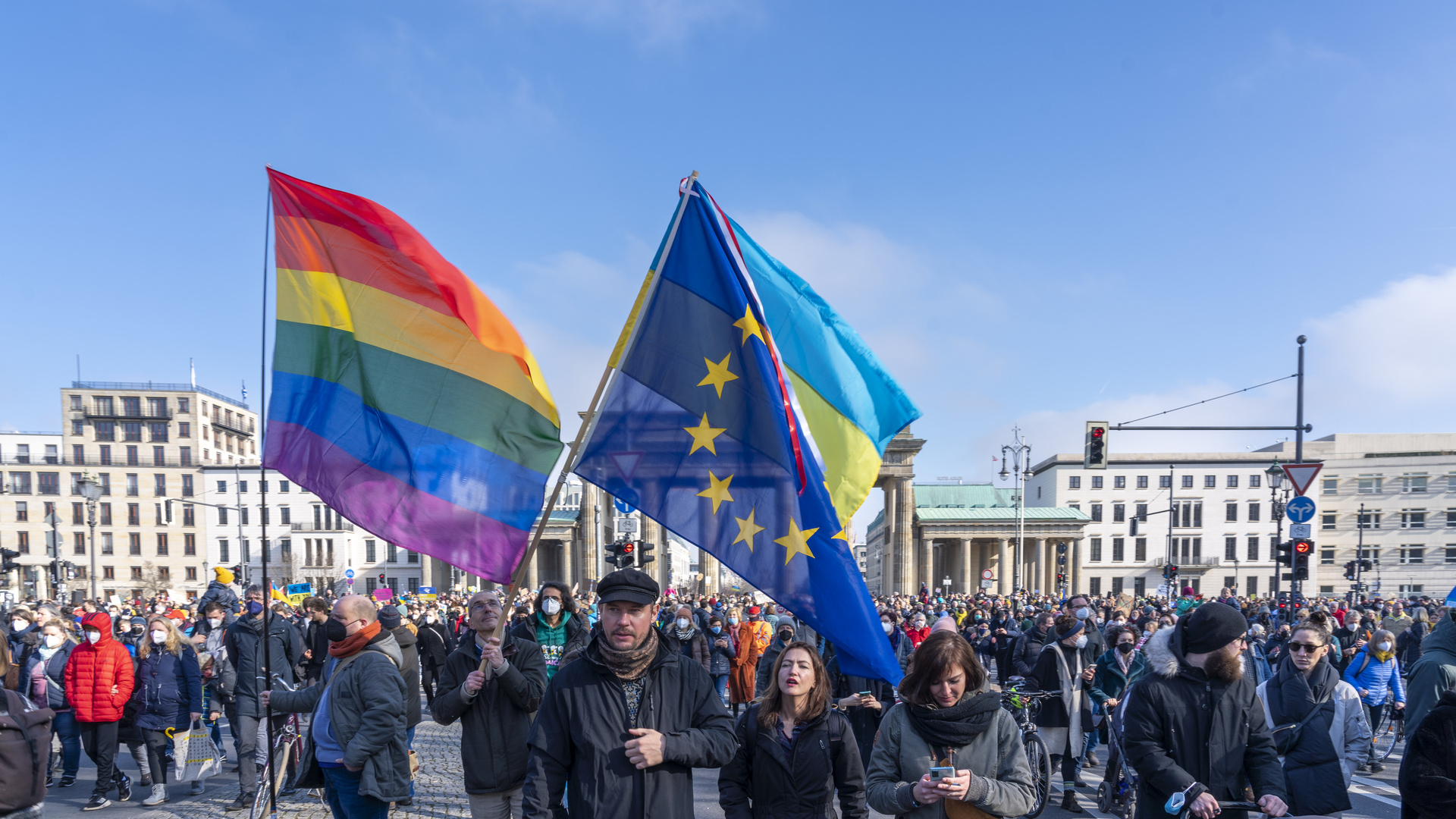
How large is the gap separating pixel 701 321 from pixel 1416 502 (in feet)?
343

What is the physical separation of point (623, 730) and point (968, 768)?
1.35 metres

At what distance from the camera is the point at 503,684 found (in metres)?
5.21

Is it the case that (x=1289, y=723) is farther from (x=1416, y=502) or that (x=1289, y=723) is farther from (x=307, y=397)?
(x=1416, y=502)

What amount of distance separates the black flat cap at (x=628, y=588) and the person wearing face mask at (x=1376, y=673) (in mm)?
10725

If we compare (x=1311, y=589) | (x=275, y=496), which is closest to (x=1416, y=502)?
(x=1311, y=589)

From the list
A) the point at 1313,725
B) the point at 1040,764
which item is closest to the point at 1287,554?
the point at 1040,764

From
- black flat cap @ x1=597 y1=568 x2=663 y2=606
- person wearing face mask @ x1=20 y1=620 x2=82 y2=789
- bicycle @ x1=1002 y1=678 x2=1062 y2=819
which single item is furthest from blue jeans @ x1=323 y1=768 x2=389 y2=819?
person wearing face mask @ x1=20 y1=620 x2=82 y2=789

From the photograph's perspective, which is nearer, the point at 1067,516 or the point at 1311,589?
Result: the point at 1067,516

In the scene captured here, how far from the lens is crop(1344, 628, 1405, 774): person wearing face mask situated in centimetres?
1070

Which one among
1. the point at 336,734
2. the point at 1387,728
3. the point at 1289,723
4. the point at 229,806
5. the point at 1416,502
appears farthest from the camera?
the point at 1416,502

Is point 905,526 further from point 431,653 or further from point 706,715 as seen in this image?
point 706,715

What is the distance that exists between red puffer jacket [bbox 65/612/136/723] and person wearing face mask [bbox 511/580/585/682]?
403cm

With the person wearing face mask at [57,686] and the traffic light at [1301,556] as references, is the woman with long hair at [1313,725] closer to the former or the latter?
the person wearing face mask at [57,686]

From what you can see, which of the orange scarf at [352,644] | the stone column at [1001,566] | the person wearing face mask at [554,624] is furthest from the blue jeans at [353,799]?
the stone column at [1001,566]
